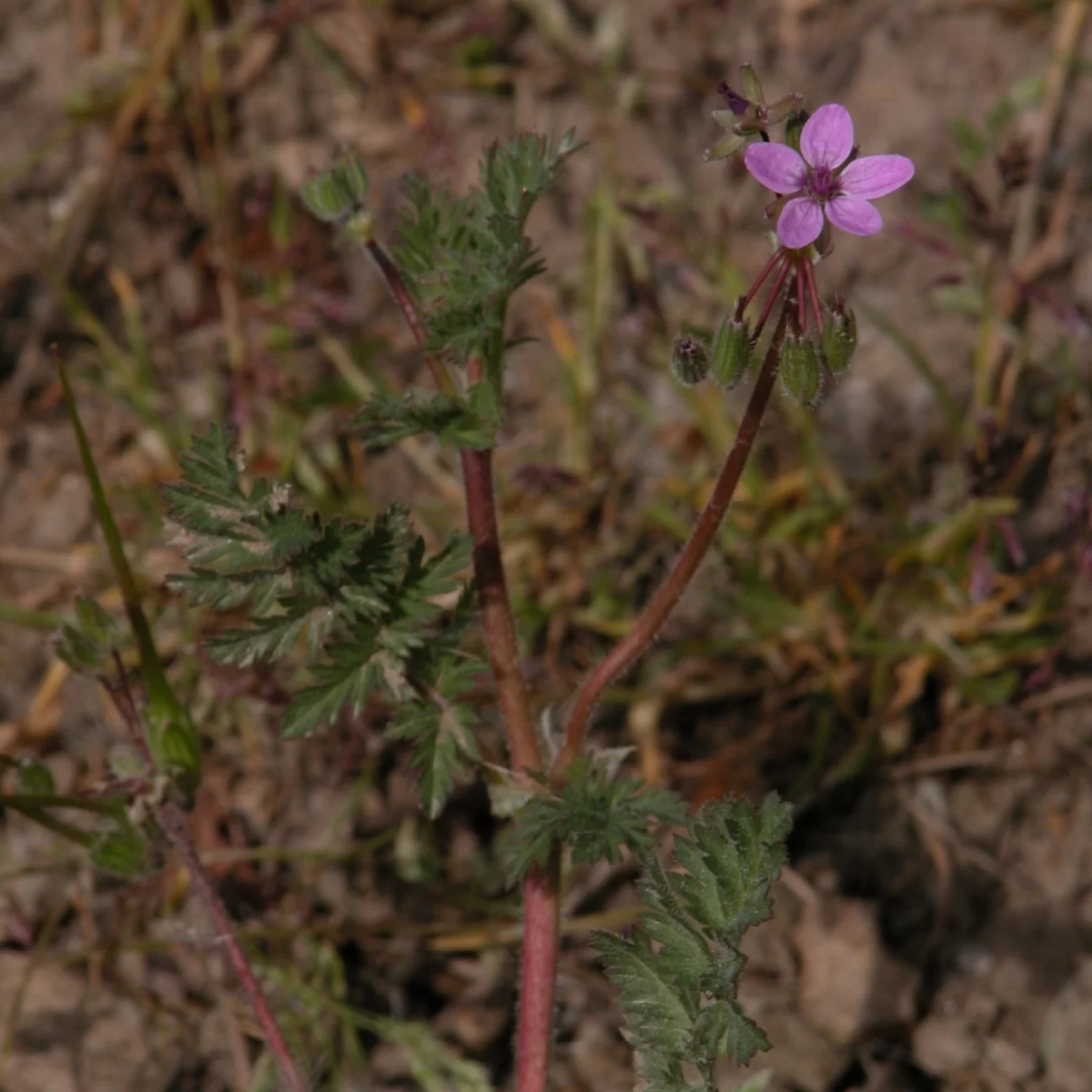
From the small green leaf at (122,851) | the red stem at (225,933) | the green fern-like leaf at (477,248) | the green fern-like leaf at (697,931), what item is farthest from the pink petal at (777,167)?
the small green leaf at (122,851)

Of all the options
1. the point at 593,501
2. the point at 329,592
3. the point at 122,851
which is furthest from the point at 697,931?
the point at 593,501

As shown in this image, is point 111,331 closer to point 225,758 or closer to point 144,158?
point 144,158

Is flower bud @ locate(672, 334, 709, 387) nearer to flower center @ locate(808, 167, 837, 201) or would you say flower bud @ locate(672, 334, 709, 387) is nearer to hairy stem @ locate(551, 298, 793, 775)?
hairy stem @ locate(551, 298, 793, 775)

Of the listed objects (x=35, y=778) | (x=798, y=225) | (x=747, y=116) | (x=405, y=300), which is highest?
(x=747, y=116)

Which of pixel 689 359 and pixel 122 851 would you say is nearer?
pixel 689 359

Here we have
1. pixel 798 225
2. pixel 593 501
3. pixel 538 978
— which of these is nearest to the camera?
pixel 798 225

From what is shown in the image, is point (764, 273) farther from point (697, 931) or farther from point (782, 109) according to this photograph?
point (697, 931)

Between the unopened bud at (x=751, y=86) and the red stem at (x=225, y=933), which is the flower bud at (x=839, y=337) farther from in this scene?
the red stem at (x=225, y=933)
